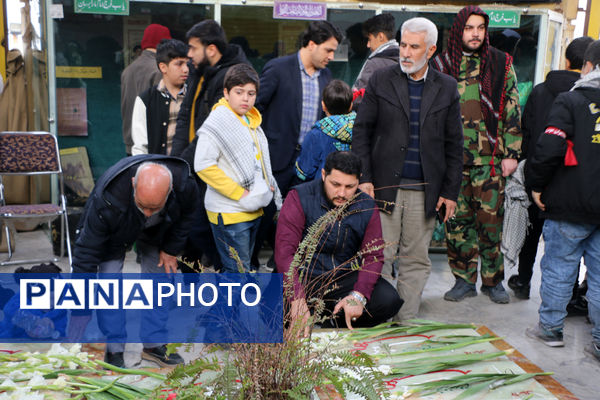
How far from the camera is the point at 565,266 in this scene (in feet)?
12.0

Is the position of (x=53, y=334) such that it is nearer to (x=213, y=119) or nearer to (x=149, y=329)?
(x=149, y=329)

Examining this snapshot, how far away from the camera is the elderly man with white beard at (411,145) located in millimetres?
3621

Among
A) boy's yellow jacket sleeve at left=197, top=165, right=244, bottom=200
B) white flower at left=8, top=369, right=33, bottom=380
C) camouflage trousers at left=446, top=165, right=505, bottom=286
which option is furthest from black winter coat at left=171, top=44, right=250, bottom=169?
white flower at left=8, top=369, right=33, bottom=380

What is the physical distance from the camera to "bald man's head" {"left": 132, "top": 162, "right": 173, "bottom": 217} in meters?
2.76

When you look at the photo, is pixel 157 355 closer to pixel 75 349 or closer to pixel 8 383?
pixel 75 349

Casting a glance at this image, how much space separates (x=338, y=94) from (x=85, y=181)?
10.4ft

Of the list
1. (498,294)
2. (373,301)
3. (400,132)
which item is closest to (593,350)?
(498,294)

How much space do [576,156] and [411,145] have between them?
904mm

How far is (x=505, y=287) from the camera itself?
5.10 meters

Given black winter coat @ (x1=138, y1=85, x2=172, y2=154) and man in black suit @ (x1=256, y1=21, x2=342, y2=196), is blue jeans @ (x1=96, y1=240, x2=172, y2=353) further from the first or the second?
man in black suit @ (x1=256, y1=21, x2=342, y2=196)

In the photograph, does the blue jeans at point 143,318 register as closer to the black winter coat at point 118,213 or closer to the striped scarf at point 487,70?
the black winter coat at point 118,213

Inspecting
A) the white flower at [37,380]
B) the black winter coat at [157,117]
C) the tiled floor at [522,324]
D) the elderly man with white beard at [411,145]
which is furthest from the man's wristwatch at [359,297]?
the black winter coat at [157,117]

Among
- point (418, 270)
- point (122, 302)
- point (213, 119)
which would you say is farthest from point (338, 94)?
point (122, 302)

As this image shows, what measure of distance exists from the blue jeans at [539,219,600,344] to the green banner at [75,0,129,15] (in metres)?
4.04
